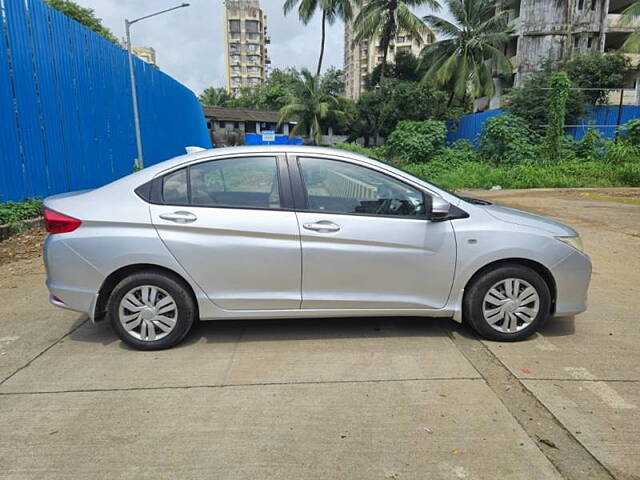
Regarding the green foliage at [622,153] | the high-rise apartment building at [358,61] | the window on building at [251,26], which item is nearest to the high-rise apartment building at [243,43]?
the window on building at [251,26]

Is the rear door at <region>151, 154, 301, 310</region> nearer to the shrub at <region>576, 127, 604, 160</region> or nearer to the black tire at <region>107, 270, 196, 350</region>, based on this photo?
the black tire at <region>107, 270, 196, 350</region>

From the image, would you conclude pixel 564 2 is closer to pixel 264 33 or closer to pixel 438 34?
pixel 438 34

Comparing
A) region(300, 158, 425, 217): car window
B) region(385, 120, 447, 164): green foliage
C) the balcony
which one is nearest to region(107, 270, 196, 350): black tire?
Answer: region(300, 158, 425, 217): car window

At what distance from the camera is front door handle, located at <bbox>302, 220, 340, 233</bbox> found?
355 cm

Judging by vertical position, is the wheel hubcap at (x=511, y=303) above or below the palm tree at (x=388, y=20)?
below

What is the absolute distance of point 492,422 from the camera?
8.94 ft

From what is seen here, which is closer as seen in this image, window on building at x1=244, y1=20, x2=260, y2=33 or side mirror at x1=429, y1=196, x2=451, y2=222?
side mirror at x1=429, y1=196, x2=451, y2=222

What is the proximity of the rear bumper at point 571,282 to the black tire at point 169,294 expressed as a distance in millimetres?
2910

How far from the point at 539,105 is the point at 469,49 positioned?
10.8 meters

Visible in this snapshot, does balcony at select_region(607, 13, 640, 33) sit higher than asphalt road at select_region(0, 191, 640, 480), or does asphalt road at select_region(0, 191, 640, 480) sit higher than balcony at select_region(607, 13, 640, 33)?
balcony at select_region(607, 13, 640, 33)

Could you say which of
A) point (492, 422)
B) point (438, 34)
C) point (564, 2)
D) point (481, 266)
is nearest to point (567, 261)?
point (481, 266)

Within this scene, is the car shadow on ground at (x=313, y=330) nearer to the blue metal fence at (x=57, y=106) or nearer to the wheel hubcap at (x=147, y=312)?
the wheel hubcap at (x=147, y=312)

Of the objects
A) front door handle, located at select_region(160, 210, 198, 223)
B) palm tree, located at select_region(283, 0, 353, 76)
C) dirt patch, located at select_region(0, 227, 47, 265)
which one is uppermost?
palm tree, located at select_region(283, 0, 353, 76)

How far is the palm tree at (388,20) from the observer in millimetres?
32969
